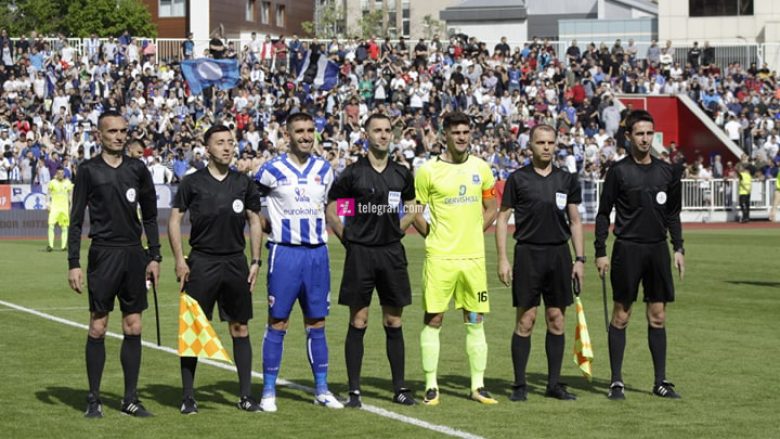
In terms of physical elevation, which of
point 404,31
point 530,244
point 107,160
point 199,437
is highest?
point 404,31

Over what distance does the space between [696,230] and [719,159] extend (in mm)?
8106

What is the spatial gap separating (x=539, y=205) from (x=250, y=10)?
77.2 m

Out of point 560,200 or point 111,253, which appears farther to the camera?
point 560,200

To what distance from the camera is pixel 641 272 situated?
11039mm

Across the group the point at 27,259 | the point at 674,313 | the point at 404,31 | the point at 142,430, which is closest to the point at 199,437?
the point at 142,430

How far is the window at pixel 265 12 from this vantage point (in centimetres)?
8819

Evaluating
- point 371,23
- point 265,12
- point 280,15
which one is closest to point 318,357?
point 265,12

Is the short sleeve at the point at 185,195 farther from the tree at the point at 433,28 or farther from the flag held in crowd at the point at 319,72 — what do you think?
the tree at the point at 433,28

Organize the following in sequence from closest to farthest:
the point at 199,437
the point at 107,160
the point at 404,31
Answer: the point at 199,437
the point at 107,160
the point at 404,31

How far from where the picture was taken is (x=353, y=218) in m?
10.7

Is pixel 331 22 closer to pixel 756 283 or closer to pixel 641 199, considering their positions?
pixel 756 283

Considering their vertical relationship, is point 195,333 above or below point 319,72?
below

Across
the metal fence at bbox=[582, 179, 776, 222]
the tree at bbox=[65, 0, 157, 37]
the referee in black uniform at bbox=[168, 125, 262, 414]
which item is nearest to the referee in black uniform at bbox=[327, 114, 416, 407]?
the referee in black uniform at bbox=[168, 125, 262, 414]

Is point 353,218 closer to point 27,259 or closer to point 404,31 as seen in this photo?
point 27,259
